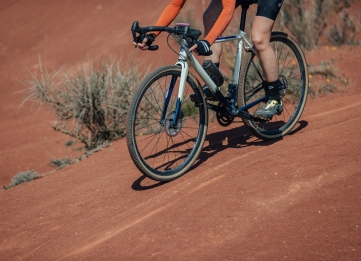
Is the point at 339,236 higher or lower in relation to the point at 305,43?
lower

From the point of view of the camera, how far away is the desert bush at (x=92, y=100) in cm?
796

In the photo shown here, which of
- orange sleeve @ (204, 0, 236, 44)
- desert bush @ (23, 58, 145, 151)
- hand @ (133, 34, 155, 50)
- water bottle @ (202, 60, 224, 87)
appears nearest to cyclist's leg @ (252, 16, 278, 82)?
orange sleeve @ (204, 0, 236, 44)

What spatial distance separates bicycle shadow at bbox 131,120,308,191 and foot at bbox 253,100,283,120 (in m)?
0.33

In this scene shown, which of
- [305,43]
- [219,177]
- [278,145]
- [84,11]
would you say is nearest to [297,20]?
[305,43]

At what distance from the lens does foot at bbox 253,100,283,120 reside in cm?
516

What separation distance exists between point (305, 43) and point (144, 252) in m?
9.48

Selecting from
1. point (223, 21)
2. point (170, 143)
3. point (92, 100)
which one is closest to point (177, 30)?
point (223, 21)

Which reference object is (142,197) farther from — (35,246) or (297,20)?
(297,20)

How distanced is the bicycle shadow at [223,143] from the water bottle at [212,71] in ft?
2.45

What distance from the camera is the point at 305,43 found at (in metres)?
12.1

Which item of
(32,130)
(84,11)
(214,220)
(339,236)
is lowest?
(339,236)

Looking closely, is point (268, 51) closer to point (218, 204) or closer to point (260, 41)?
point (260, 41)

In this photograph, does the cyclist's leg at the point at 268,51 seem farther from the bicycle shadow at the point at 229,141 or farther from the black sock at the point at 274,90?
the bicycle shadow at the point at 229,141

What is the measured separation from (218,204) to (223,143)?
1873 mm
